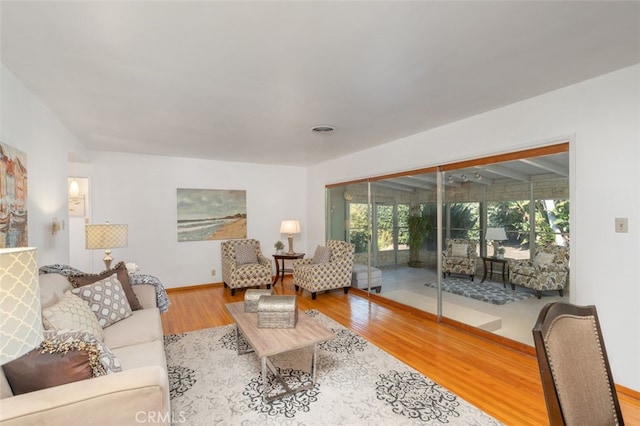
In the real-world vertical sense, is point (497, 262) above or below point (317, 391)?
above

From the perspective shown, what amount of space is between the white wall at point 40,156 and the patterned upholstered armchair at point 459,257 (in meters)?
4.15

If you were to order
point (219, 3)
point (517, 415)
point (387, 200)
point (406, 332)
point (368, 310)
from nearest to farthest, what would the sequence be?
point (219, 3)
point (517, 415)
point (406, 332)
point (368, 310)
point (387, 200)

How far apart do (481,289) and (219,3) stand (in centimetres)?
364

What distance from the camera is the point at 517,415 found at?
6.71 feet

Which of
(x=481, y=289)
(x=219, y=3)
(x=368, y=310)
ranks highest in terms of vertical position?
(x=219, y=3)

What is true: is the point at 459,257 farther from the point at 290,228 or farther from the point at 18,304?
the point at 18,304

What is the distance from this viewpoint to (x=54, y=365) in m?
1.28

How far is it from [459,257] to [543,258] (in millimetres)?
920

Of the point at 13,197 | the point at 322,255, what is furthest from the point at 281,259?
the point at 13,197

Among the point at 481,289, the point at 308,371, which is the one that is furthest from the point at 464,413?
the point at 481,289

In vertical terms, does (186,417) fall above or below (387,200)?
below

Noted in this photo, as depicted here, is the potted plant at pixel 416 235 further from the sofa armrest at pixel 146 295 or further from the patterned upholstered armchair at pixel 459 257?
the sofa armrest at pixel 146 295

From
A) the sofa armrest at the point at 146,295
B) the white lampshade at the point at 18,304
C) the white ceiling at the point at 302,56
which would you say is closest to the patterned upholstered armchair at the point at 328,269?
the sofa armrest at the point at 146,295

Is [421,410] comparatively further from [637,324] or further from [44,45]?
[44,45]
